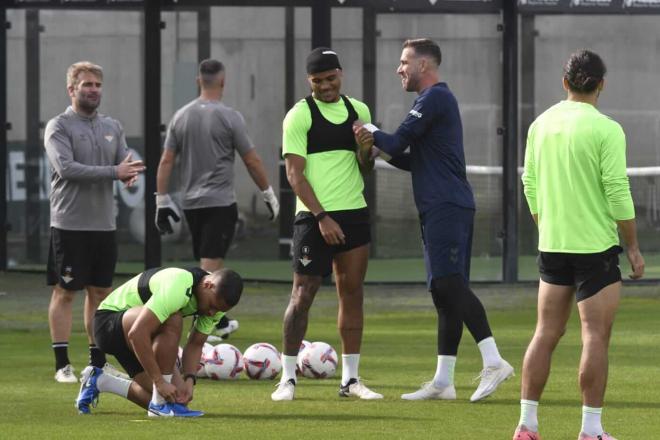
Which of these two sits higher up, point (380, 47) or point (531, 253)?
point (380, 47)

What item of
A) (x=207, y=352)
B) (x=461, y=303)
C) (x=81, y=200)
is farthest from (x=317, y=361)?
(x=81, y=200)

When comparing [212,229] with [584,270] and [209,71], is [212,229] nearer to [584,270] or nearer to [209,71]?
[209,71]

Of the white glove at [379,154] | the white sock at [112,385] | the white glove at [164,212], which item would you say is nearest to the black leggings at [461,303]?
the white glove at [379,154]

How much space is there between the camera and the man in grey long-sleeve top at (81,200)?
37.4ft

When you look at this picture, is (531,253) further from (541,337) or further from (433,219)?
(541,337)

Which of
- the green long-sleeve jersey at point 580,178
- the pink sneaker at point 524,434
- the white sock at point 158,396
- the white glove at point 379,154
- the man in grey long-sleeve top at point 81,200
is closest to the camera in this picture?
the green long-sleeve jersey at point 580,178

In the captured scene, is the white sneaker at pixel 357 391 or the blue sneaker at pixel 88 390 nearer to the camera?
the blue sneaker at pixel 88 390

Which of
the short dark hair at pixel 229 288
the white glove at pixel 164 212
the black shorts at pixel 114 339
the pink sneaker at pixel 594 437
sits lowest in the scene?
the pink sneaker at pixel 594 437

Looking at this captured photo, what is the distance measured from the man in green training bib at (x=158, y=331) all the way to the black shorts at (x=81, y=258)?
1.88 meters

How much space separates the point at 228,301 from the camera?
29.5 ft

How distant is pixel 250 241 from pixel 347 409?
9506 millimetres

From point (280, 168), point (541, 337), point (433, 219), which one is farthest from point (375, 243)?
point (541, 337)

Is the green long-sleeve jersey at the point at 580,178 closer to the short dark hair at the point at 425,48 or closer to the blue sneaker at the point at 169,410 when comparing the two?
the short dark hair at the point at 425,48

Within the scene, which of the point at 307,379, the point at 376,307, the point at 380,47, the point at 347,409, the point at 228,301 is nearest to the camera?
the point at 228,301
